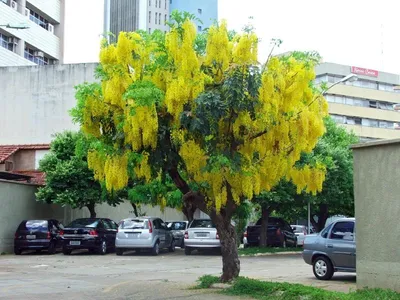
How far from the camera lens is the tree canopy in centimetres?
1241

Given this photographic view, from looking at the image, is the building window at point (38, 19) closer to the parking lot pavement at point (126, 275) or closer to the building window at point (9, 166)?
the building window at point (9, 166)

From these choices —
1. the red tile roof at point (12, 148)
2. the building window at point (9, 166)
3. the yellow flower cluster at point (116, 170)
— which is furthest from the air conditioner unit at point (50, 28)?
the yellow flower cluster at point (116, 170)

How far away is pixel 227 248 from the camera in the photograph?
539 inches

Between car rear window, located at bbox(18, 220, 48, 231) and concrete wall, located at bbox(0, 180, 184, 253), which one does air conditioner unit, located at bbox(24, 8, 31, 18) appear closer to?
concrete wall, located at bbox(0, 180, 184, 253)

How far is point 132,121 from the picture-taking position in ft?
40.7

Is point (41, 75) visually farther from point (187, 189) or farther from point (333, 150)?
point (187, 189)

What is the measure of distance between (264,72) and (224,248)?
401cm

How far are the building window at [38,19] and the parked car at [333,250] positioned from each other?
43.9m

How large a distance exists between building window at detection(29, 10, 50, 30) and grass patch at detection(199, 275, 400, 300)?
46.0 meters

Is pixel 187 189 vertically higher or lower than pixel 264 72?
lower

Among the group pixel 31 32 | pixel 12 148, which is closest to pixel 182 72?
pixel 12 148

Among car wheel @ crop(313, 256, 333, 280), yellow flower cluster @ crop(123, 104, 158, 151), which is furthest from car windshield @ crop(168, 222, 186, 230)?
yellow flower cluster @ crop(123, 104, 158, 151)

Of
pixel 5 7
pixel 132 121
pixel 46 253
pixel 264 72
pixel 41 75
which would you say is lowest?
pixel 46 253

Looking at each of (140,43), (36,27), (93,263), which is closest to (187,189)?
(140,43)
